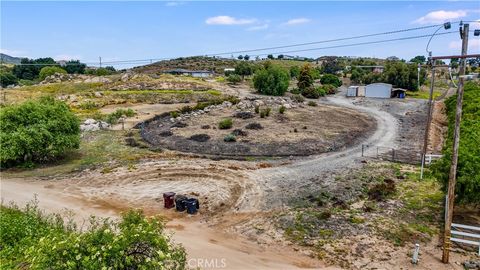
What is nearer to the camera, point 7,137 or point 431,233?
point 431,233

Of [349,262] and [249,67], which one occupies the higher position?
[249,67]

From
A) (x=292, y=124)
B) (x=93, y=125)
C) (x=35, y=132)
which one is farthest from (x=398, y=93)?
(x=35, y=132)

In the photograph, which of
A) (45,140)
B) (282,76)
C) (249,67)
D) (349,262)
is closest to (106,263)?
(349,262)

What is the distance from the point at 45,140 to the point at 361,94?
6472cm

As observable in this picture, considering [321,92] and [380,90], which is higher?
[380,90]

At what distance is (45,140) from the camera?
1090 inches

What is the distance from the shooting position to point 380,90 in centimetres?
7212

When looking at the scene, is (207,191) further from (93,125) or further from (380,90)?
(380,90)

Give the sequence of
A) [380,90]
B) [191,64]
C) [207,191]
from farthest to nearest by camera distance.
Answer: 1. [191,64]
2. [380,90]
3. [207,191]

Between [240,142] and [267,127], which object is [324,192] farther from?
[267,127]

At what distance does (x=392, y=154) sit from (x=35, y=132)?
96.2 ft

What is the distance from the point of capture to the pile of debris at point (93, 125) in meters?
42.5

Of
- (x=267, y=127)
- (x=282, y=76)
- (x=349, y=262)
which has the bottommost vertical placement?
(x=349, y=262)

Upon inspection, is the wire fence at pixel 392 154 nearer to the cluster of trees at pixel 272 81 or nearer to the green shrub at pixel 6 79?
the cluster of trees at pixel 272 81
